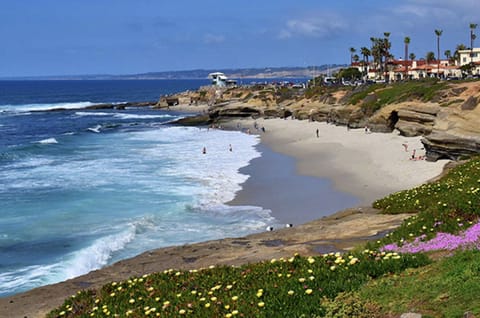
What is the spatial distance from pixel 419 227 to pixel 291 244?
168 inches

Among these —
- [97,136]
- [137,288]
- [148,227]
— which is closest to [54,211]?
[148,227]

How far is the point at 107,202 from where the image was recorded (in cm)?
2908

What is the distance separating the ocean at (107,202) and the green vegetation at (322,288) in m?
8.63

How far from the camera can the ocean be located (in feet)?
67.1

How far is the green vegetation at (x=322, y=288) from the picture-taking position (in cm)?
778

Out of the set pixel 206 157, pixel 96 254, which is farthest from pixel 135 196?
pixel 206 157

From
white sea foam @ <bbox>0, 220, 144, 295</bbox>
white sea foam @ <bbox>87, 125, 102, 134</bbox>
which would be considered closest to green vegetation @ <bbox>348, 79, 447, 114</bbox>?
white sea foam @ <bbox>87, 125, 102, 134</bbox>

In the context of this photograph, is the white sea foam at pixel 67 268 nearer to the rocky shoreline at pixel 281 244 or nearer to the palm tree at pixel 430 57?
the rocky shoreline at pixel 281 244

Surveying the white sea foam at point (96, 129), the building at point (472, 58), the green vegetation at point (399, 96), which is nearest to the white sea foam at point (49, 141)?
the white sea foam at point (96, 129)

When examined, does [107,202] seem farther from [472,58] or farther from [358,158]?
[472,58]

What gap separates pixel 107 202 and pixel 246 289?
21.0m

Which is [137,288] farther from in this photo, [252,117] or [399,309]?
[252,117]

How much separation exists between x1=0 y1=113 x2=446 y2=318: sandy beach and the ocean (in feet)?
9.72

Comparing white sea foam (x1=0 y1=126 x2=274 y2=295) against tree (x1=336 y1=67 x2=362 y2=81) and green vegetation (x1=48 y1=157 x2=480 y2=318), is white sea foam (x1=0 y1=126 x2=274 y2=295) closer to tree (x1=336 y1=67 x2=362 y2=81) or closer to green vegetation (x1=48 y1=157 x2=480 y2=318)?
green vegetation (x1=48 y1=157 x2=480 y2=318)
